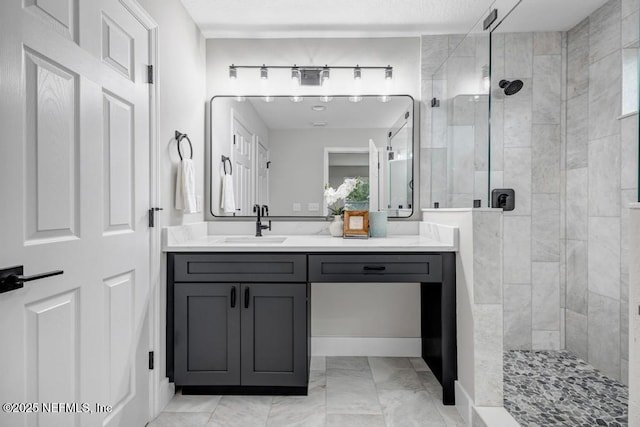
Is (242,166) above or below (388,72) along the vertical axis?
below

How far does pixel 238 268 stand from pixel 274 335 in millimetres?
426

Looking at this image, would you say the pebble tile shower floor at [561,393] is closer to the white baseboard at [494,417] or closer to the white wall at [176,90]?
the white baseboard at [494,417]

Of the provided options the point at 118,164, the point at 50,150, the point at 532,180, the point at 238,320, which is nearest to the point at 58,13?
the point at 50,150

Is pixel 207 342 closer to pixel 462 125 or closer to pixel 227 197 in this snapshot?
pixel 227 197

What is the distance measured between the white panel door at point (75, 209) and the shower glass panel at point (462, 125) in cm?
172

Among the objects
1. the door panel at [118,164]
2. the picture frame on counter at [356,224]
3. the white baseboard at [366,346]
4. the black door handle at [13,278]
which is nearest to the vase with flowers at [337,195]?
the picture frame on counter at [356,224]

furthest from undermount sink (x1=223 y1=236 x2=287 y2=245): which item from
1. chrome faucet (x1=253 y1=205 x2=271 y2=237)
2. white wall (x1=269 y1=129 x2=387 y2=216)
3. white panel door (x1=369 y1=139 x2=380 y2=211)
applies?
white panel door (x1=369 y1=139 x2=380 y2=211)

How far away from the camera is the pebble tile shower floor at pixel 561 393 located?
6.12ft

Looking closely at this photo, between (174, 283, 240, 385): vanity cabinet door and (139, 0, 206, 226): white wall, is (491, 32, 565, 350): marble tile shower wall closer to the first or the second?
(174, 283, 240, 385): vanity cabinet door

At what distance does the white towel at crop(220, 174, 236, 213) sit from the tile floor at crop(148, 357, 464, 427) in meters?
1.27

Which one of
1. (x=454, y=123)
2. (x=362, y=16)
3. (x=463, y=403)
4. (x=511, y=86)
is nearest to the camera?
(x=463, y=403)

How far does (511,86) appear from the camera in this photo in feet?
8.89

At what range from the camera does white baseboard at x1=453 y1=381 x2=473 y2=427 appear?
1.93 m

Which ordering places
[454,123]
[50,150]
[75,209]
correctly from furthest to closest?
1. [454,123]
2. [75,209]
3. [50,150]
